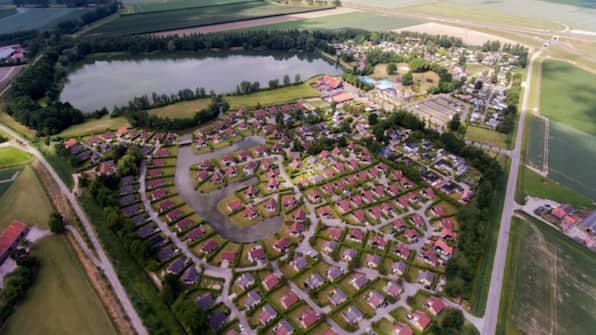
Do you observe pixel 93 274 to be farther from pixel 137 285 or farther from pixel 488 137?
pixel 488 137

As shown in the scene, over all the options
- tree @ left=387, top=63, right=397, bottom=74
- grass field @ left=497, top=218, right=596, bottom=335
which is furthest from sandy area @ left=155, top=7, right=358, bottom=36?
grass field @ left=497, top=218, right=596, bottom=335

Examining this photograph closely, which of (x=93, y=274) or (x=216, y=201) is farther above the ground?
(x=216, y=201)

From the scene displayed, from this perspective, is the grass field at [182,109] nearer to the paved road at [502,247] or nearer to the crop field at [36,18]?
the paved road at [502,247]

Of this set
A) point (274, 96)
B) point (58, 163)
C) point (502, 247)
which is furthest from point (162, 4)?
point (502, 247)

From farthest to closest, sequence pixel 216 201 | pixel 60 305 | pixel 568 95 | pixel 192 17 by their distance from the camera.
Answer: pixel 192 17 → pixel 568 95 → pixel 216 201 → pixel 60 305

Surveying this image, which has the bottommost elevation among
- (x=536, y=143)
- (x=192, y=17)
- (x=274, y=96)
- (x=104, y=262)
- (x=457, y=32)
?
(x=104, y=262)

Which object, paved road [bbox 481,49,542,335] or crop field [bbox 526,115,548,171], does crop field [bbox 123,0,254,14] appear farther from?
paved road [bbox 481,49,542,335]

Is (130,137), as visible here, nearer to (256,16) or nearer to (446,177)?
(446,177)
